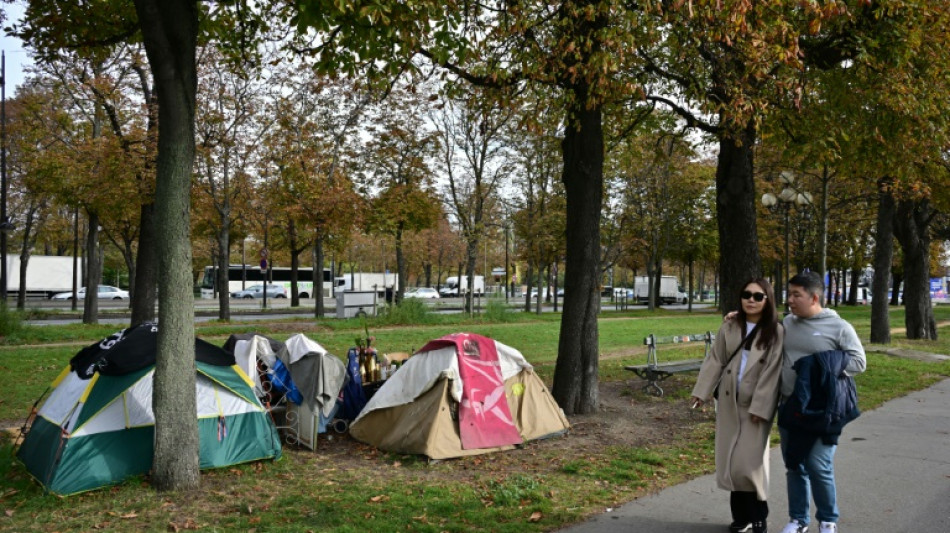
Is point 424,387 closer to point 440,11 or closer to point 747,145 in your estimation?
point 440,11

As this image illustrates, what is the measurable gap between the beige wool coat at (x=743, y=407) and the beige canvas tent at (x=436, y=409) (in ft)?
9.76

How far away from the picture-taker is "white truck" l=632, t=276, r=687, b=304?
5997 cm

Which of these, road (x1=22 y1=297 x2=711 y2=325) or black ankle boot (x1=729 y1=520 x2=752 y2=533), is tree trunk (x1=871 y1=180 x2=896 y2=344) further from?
black ankle boot (x1=729 y1=520 x2=752 y2=533)

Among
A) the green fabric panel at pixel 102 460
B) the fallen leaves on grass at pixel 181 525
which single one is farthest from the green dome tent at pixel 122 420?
the fallen leaves on grass at pixel 181 525

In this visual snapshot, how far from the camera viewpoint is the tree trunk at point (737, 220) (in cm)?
1028

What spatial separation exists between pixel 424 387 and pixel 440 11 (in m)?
4.02

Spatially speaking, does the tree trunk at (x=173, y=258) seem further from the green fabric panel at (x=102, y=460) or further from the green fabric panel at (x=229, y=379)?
the green fabric panel at (x=229, y=379)

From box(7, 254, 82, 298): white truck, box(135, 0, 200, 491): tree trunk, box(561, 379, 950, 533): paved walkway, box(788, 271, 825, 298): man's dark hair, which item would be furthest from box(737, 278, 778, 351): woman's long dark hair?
box(7, 254, 82, 298): white truck

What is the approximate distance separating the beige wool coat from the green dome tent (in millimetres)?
4340

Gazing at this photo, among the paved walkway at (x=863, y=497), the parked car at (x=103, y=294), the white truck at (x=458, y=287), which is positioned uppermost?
the white truck at (x=458, y=287)

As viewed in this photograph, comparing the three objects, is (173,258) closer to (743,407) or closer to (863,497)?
(743,407)

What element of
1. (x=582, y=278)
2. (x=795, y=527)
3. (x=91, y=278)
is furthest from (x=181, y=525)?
(x=91, y=278)

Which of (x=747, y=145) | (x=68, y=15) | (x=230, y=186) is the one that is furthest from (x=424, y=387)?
(x=230, y=186)

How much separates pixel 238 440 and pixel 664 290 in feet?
195
